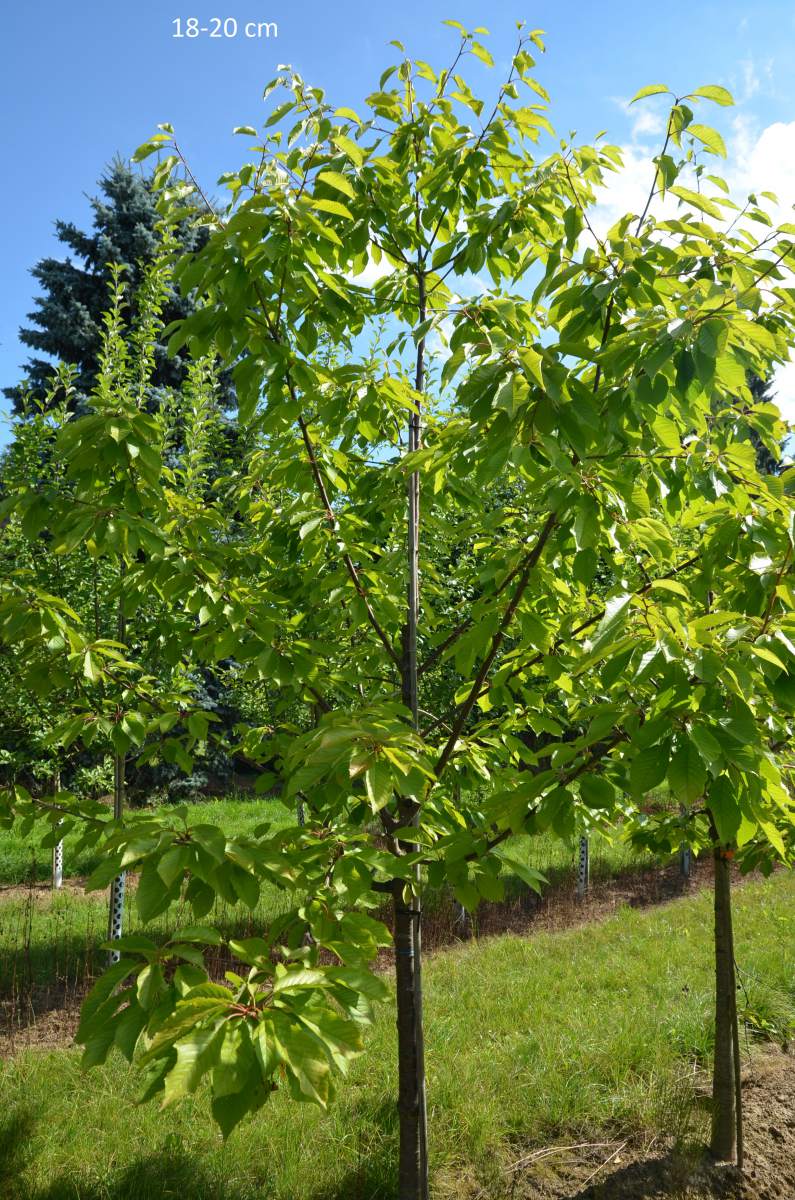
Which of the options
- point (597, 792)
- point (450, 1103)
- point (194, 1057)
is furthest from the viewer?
point (450, 1103)

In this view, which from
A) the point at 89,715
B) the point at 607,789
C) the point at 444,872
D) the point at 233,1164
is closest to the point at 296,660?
the point at 89,715

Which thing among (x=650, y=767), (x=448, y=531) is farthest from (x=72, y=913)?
(x=650, y=767)

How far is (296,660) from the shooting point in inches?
106

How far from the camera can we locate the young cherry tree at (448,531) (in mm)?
1599

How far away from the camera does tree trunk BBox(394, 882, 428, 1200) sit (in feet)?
9.20

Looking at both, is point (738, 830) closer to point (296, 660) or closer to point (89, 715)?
point (296, 660)

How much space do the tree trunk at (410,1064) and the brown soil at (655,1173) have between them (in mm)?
953

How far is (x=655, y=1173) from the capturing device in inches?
144

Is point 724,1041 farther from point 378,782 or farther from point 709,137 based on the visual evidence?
point 709,137

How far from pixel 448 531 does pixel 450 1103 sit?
325cm

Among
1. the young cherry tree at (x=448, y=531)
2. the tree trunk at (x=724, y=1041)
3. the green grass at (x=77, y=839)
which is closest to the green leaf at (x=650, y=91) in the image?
the young cherry tree at (x=448, y=531)

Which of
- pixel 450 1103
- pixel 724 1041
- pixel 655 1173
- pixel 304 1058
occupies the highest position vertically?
pixel 304 1058

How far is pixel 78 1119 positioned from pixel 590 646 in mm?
4058

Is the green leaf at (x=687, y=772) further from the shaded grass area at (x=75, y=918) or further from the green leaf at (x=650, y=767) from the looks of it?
the shaded grass area at (x=75, y=918)
